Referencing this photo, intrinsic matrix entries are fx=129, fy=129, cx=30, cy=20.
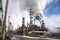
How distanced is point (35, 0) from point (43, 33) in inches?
24.9

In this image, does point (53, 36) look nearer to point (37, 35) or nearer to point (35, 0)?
point (37, 35)

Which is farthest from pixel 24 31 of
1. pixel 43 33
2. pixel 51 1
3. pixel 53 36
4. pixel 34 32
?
pixel 51 1

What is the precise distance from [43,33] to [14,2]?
0.81 meters

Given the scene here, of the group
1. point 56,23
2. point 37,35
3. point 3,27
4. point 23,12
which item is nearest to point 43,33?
point 37,35

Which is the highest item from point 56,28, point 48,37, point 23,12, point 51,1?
point 51,1

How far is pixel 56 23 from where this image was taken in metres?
2.24

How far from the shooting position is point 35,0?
2.41m

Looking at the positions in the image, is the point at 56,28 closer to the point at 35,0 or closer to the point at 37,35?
the point at 37,35

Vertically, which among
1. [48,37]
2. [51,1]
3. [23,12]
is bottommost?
[48,37]

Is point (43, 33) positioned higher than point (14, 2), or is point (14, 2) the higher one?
point (14, 2)

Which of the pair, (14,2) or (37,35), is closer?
(37,35)

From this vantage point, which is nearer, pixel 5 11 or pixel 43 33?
pixel 43 33

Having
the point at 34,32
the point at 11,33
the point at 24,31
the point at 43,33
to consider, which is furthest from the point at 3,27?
the point at 43,33

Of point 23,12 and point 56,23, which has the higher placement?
point 23,12
